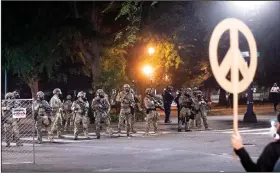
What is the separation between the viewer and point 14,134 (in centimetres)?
1645

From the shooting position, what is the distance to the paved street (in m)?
12.0

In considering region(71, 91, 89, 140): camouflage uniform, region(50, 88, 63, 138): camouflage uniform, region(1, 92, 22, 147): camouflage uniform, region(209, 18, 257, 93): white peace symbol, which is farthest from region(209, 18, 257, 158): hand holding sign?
region(50, 88, 63, 138): camouflage uniform

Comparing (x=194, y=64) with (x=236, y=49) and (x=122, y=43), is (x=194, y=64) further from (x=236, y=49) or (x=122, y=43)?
(x=236, y=49)

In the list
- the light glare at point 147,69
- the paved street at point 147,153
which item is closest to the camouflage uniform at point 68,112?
the paved street at point 147,153

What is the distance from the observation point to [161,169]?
38.4ft

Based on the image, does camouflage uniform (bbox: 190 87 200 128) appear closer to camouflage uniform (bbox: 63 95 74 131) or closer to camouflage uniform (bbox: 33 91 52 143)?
camouflage uniform (bbox: 63 95 74 131)

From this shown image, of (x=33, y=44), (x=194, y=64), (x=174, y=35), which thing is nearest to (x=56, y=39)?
(x=33, y=44)

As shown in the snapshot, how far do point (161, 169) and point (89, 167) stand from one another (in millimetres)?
1578

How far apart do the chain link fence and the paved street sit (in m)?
0.24

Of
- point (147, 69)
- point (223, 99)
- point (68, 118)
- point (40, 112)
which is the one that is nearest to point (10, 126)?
point (40, 112)

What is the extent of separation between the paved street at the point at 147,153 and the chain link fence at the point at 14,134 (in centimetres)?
24

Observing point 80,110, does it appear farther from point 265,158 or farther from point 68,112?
point 265,158

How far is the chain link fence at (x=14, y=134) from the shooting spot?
46.0 ft

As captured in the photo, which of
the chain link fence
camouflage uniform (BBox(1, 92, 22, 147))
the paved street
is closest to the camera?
the paved street
